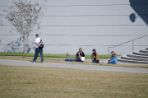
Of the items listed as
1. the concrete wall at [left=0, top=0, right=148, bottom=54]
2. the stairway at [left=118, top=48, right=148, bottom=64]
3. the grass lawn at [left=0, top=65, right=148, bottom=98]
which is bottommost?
the grass lawn at [left=0, top=65, right=148, bottom=98]

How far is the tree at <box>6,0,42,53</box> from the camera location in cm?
3431

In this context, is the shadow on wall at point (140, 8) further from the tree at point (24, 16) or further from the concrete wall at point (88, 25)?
the tree at point (24, 16)

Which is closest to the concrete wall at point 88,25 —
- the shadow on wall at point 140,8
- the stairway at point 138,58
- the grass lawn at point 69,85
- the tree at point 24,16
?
the shadow on wall at point 140,8

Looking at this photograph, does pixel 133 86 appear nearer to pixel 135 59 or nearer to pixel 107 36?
pixel 135 59

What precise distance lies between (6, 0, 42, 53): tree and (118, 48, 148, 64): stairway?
923 cm

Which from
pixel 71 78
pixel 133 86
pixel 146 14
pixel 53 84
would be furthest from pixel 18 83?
pixel 146 14

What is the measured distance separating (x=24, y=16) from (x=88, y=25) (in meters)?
5.29

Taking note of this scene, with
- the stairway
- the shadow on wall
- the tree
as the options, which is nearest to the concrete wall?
the shadow on wall

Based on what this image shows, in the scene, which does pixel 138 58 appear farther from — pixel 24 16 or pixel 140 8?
pixel 24 16

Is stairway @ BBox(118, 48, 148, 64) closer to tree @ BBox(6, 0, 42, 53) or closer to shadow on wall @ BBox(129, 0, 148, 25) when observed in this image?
shadow on wall @ BBox(129, 0, 148, 25)

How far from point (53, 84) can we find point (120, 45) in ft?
63.4

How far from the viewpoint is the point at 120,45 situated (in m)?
32.7

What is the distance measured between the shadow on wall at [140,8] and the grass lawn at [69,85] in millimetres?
15327

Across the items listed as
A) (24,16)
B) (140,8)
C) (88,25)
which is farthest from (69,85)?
(24,16)
